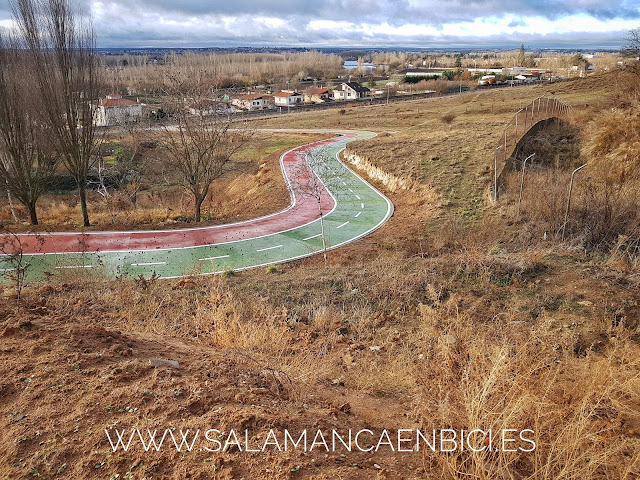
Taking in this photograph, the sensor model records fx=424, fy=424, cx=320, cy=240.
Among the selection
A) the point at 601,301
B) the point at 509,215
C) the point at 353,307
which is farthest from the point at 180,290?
the point at 509,215

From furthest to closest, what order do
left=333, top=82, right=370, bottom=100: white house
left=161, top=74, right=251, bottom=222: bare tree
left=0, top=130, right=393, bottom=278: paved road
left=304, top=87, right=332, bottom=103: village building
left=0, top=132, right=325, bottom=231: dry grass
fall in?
left=304, top=87, right=332, bottom=103: village building → left=333, top=82, right=370, bottom=100: white house → left=0, top=132, right=325, bottom=231: dry grass → left=161, top=74, right=251, bottom=222: bare tree → left=0, top=130, right=393, bottom=278: paved road

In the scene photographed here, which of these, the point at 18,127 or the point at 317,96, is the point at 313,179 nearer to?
the point at 18,127

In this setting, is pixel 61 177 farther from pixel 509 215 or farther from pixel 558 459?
pixel 558 459

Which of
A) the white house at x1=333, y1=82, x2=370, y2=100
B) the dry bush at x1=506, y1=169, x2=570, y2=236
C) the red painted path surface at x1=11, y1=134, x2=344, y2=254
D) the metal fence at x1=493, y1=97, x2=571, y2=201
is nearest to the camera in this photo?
the dry bush at x1=506, y1=169, x2=570, y2=236

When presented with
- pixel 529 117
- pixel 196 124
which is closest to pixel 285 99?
pixel 529 117

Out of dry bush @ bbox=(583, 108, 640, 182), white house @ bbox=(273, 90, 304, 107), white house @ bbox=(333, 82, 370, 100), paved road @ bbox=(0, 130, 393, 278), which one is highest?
white house @ bbox=(333, 82, 370, 100)

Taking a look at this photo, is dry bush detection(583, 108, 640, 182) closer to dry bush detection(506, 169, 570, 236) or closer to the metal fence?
the metal fence

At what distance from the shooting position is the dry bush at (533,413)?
3.45 meters

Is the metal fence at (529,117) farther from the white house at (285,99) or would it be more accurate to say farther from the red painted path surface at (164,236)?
the white house at (285,99)

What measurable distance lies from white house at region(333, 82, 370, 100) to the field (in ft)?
249

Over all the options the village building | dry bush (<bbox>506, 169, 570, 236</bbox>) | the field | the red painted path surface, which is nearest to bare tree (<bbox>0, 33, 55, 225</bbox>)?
the red painted path surface

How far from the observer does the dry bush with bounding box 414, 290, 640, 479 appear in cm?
345

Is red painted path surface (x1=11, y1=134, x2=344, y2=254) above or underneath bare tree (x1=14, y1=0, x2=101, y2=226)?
underneath

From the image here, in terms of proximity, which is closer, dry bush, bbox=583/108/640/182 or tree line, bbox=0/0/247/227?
tree line, bbox=0/0/247/227
